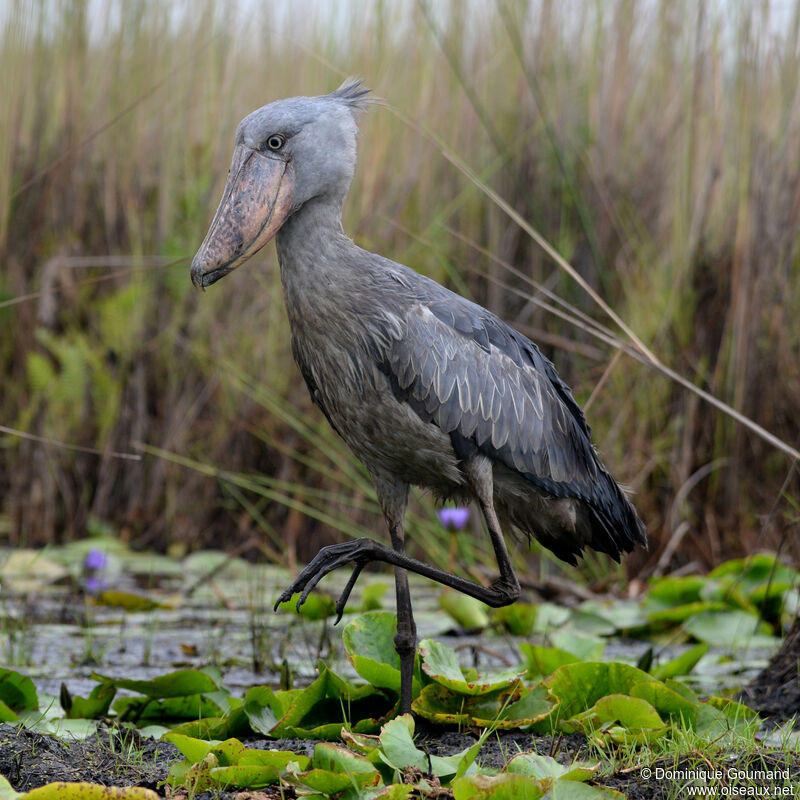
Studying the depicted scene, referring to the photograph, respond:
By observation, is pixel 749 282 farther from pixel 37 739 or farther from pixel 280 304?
pixel 37 739

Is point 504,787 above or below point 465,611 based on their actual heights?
above

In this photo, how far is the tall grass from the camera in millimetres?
4934

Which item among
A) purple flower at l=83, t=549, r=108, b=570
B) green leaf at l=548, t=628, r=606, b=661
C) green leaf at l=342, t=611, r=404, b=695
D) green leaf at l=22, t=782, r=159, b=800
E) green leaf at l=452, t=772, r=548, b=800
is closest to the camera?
green leaf at l=22, t=782, r=159, b=800

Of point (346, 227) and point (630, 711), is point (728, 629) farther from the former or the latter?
point (346, 227)

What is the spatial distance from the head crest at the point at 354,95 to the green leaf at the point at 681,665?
183cm

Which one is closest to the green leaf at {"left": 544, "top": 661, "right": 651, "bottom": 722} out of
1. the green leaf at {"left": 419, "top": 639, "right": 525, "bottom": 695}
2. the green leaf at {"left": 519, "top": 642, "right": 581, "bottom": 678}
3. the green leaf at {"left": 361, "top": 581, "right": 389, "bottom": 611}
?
the green leaf at {"left": 419, "top": 639, "right": 525, "bottom": 695}

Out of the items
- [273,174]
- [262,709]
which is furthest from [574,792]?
[273,174]

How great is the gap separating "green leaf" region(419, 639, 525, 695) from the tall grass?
6.21ft

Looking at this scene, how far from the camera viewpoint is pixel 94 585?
4.59 meters

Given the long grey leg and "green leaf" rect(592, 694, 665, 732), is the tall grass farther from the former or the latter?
"green leaf" rect(592, 694, 665, 732)

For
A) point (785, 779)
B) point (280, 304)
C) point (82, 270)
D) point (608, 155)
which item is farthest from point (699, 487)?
point (82, 270)

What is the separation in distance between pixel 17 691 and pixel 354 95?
1828mm

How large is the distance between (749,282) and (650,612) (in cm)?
135

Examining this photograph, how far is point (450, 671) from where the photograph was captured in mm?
2967
